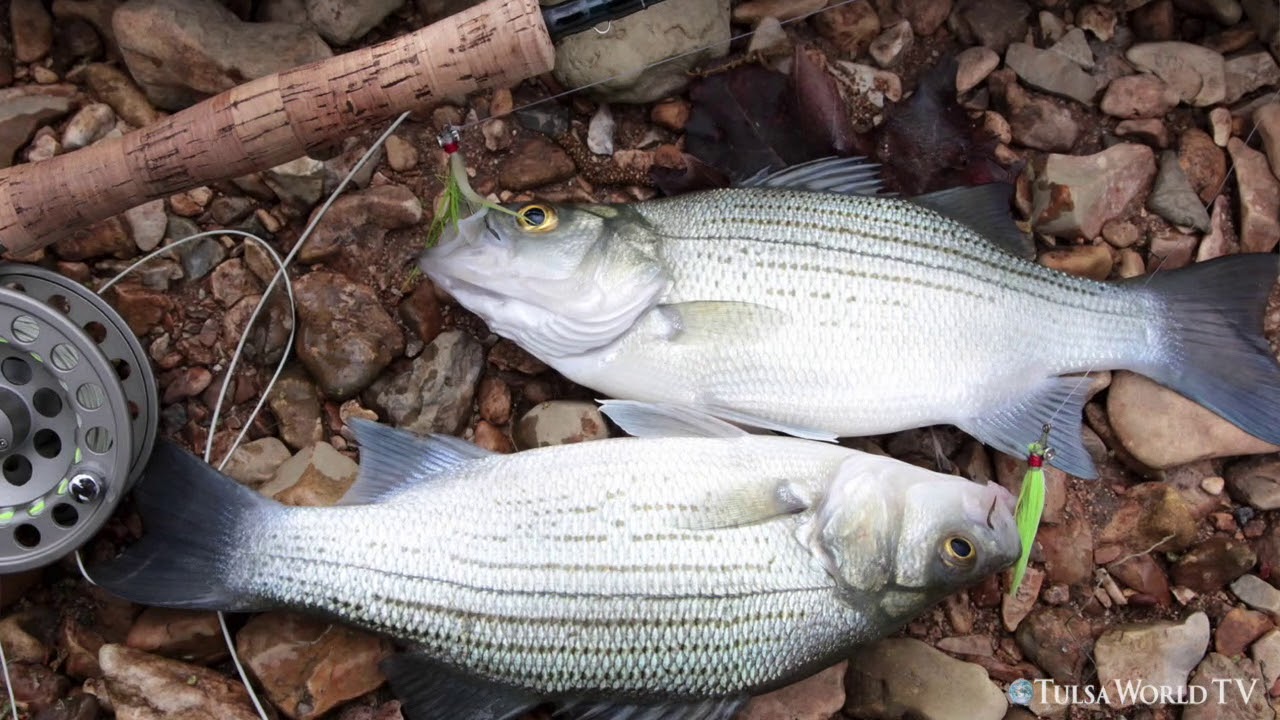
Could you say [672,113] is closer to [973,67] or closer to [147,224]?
[973,67]

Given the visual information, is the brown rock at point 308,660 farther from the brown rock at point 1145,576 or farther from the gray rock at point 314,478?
the brown rock at point 1145,576

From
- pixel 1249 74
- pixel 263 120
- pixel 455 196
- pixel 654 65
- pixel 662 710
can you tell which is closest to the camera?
pixel 263 120

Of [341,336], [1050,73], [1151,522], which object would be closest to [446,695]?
[341,336]

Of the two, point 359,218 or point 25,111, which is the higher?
point 25,111

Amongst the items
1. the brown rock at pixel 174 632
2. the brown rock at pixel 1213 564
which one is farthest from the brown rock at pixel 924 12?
the brown rock at pixel 174 632

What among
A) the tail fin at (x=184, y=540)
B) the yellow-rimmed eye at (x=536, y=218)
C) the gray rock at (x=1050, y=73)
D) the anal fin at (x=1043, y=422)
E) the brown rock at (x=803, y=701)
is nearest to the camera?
the tail fin at (x=184, y=540)

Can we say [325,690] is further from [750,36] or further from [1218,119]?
[1218,119]

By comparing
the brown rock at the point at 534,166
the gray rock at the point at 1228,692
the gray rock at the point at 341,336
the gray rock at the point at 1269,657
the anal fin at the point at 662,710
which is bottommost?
the gray rock at the point at 1228,692
